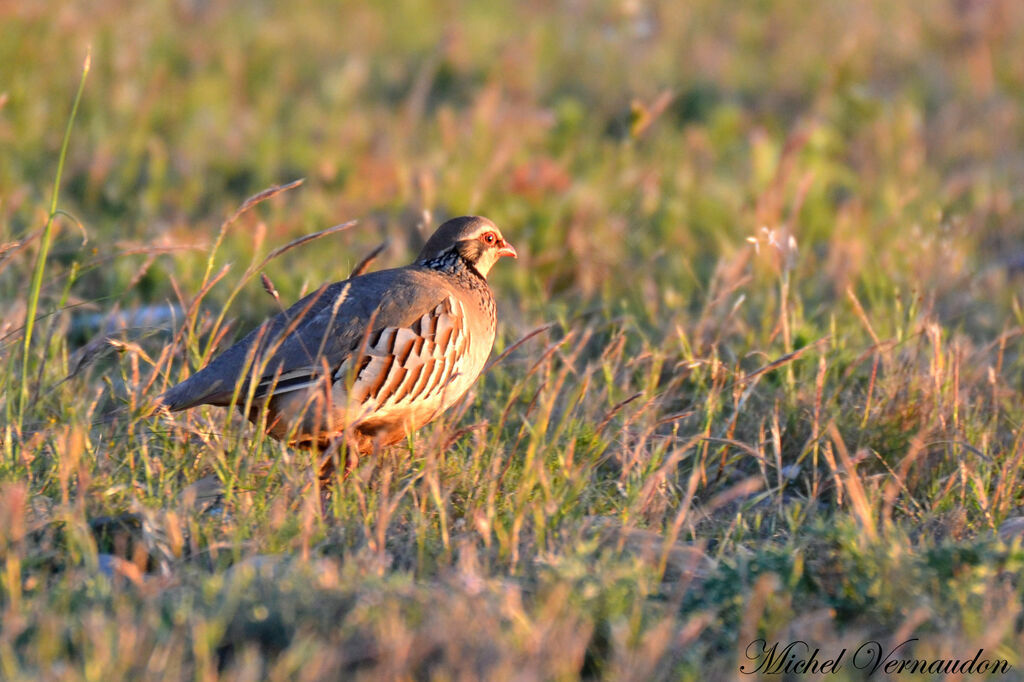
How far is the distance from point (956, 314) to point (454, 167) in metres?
3.01

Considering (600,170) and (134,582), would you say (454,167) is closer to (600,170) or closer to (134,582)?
(600,170)

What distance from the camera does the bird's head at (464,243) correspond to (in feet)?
15.7

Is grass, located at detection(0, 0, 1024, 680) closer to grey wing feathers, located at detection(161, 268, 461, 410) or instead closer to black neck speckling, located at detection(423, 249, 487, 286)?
grey wing feathers, located at detection(161, 268, 461, 410)

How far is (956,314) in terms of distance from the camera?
236 inches

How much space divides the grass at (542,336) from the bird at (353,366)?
12 centimetres

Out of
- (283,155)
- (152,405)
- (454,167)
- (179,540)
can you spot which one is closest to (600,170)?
(454,167)

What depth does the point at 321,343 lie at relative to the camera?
392 cm
